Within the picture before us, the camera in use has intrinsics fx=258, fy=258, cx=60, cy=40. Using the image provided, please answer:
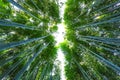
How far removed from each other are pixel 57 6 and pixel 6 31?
9.57 feet

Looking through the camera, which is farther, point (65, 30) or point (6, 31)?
point (65, 30)

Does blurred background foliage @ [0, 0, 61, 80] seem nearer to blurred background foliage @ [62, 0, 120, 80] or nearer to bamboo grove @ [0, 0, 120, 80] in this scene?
bamboo grove @ [0, 0, 120, 80]

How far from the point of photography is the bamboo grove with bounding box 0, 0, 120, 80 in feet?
40.5

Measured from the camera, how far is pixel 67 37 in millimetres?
13711

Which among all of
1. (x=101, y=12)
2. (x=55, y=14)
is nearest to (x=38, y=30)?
(x=55, y=14)

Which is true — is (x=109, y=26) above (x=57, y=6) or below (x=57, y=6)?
below

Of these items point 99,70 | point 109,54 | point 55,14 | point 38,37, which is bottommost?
point 99,70

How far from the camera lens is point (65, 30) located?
13656 mm

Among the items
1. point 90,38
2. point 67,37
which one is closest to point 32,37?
point 67,37

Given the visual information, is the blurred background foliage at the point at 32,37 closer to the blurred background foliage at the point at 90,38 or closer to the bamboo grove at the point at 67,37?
the bamboo grove at the point at 67,37

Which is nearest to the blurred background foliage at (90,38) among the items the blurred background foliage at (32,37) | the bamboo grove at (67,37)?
the bamboo grove at (67,37)

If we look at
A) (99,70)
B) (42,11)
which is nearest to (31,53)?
(42,11)

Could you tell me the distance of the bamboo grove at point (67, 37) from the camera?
12.4 m

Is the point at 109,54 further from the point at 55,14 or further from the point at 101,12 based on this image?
the point at 55,14
